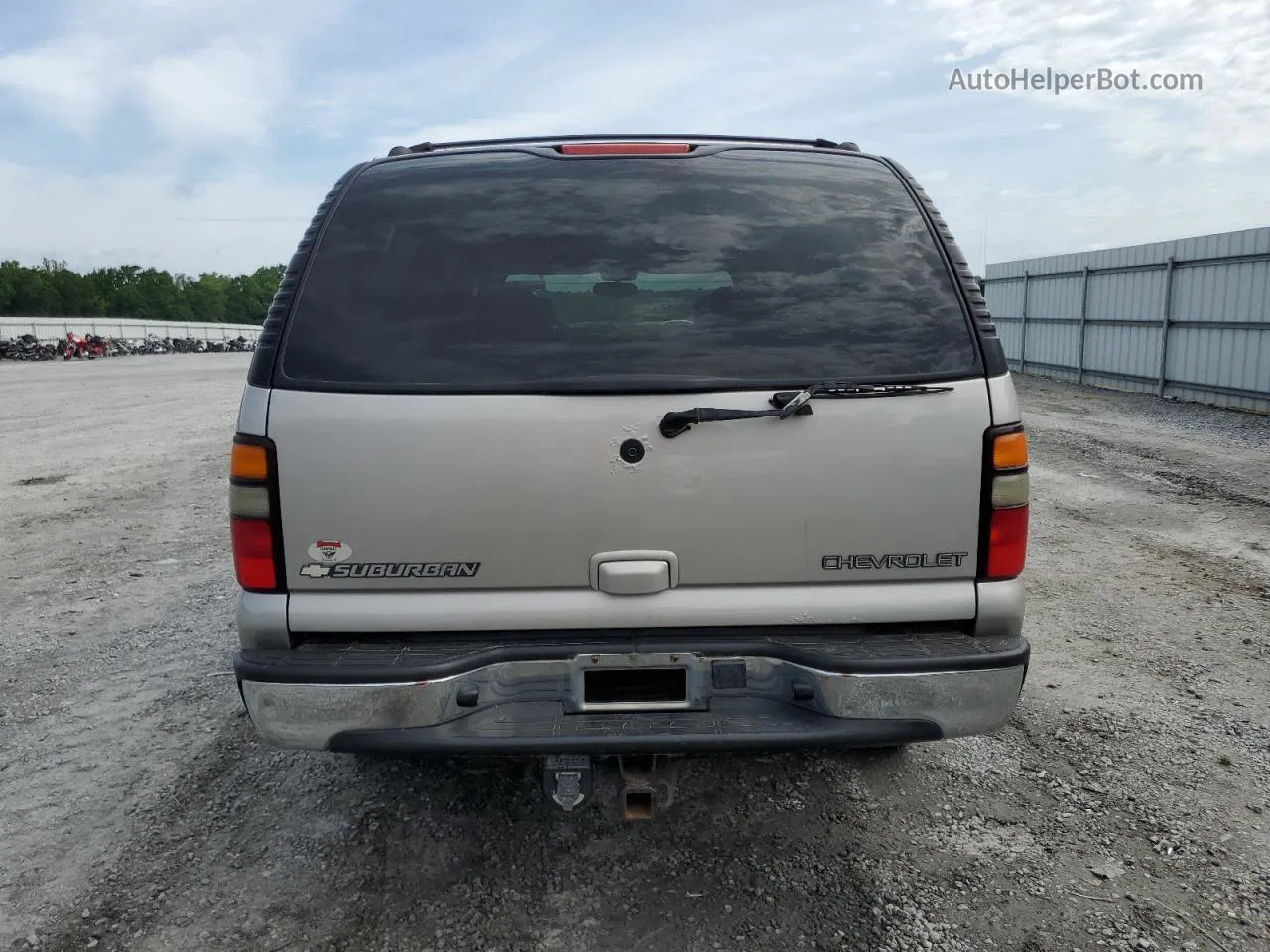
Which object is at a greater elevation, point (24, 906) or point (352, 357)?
point (352, 357)

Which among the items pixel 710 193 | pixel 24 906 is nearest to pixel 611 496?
pixel 710 193

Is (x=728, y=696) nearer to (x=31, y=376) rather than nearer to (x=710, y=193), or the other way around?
(x=710, y=193)

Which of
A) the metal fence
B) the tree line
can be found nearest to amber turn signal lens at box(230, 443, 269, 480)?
the metal fence

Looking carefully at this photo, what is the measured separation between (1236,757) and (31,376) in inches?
1415

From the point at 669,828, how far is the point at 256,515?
5.38 ft

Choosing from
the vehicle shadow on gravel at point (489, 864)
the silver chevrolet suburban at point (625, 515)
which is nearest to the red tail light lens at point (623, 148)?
the silver chevrolet suburban at point (625, 515)

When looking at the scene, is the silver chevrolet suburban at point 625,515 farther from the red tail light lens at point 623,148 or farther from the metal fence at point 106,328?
the metal fence at point 106,328

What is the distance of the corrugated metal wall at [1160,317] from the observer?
15039 millimetres

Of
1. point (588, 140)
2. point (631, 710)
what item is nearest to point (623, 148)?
point (588, 140)

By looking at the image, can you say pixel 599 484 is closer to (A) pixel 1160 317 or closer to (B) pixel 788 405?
(B) pixel 788 405

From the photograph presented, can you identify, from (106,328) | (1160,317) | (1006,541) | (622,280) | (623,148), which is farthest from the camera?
(106,328)

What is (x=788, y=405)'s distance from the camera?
92.8 inches

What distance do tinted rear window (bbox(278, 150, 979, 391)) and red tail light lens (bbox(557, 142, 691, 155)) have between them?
0.18ft

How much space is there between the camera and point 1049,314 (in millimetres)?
22359
